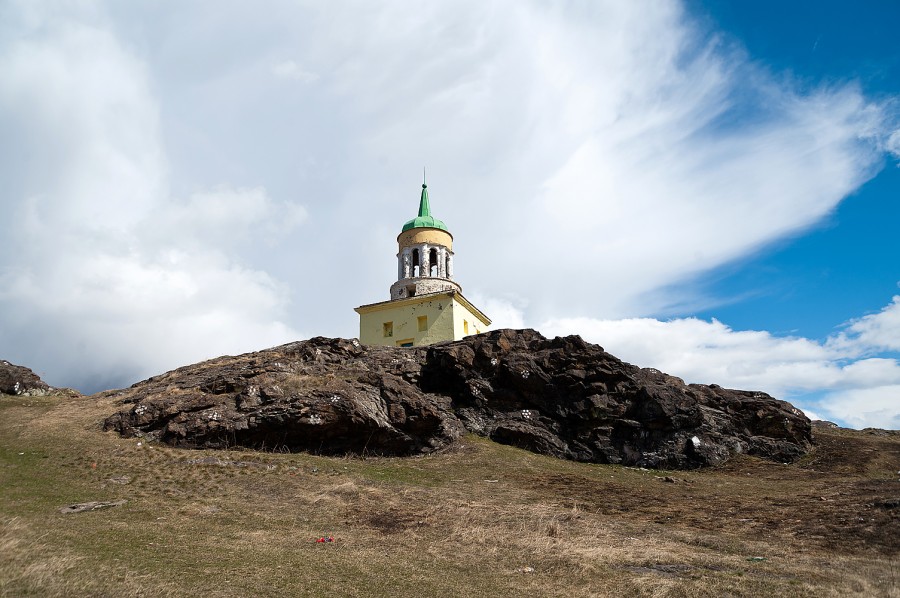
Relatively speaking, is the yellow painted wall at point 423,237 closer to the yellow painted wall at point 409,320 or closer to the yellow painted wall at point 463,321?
the yellow painted wall at point 409,320

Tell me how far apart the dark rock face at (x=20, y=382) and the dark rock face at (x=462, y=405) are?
5.39 m

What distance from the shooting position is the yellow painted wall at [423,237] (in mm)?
43562

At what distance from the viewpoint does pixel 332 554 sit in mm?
12406

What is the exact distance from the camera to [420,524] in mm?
15469

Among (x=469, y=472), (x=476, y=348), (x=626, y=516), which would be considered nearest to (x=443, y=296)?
(x=476, y=348)

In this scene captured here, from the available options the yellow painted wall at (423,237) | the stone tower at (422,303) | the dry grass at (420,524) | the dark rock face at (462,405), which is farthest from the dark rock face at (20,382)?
the yellow painted wall at (423,237)

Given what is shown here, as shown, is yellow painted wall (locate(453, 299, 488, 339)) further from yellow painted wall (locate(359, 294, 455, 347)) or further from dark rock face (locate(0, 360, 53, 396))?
dark rock face (locate(0, 360, 53, 396))

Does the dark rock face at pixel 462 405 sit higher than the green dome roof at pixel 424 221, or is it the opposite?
the green dome roof at pixel 424 221

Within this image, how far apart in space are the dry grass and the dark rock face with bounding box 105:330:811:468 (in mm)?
1534

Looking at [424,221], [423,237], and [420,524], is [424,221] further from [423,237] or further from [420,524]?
[420,524]

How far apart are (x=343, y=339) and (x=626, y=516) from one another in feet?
63.9

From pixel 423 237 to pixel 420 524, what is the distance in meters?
30.0

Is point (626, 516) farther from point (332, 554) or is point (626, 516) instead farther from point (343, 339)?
point (343, 339)

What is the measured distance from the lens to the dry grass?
10461 mm
